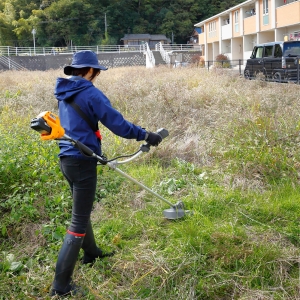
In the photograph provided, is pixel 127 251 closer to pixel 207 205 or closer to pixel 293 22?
pixel 207 205

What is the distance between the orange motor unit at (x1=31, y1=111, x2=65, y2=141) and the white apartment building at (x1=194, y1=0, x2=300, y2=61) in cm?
2375

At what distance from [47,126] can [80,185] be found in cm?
49

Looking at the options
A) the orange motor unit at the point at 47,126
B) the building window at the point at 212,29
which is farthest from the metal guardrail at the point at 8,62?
the orange motor unit at the point at 47,126

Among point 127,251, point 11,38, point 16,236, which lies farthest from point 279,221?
point 11,38

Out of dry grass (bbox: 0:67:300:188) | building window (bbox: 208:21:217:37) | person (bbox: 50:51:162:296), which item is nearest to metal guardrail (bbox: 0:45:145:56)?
building window (bbox: 208:21:217:37)

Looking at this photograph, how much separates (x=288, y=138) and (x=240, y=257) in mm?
2247

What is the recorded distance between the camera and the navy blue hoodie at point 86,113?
2.71 metres

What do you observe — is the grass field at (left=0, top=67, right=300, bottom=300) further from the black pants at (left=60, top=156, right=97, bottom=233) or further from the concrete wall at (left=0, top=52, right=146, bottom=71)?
the concrete wall at (left=0, top=52, right=146, bottom=71)

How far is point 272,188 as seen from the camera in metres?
4.37

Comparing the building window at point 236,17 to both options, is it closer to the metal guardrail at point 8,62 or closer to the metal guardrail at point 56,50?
the metal guardrail at point 56,50

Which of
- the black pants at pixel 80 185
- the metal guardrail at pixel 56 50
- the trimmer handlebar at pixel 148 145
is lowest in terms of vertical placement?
the black pants at pixel 80 185

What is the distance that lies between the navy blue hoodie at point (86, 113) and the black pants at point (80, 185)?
0.07 metres

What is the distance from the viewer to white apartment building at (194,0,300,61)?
26281 mm

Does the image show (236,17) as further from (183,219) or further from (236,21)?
(183,219)
